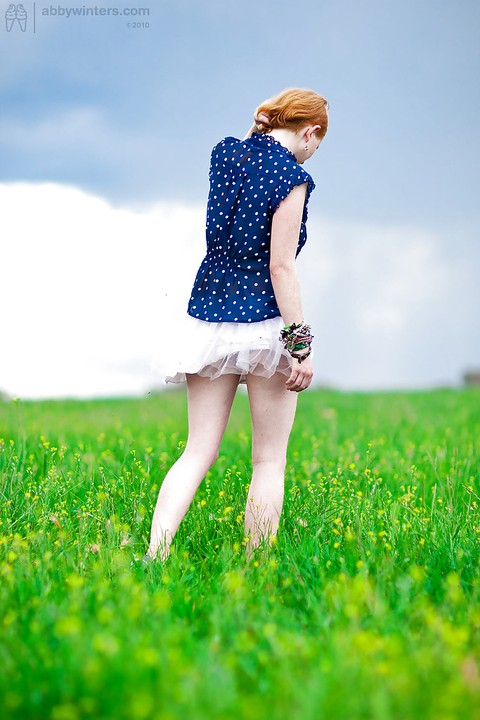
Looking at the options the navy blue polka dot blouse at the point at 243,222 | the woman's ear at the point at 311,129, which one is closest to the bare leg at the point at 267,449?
the navy blue polka dot blouse at the point at 243,222

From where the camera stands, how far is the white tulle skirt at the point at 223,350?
3.99 m

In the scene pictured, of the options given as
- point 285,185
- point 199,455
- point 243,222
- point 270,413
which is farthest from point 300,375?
point 285,185

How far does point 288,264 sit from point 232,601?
1632 millimetres

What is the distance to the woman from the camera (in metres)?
3.94

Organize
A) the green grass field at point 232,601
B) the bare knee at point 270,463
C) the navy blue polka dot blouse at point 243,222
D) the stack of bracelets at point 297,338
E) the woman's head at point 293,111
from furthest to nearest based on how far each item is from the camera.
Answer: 1. the bare knee at point 270,463
2. the woman's head at point 293,111
3. the navy blue polka dot blouse at point 243,222
4. the stack of bracelets at point 297,338
5. the green grass field at point 232,601

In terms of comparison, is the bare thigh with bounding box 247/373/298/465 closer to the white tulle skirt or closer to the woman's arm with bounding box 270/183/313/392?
the white tulle skirt

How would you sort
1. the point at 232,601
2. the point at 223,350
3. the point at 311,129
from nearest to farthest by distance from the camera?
the point at 232,601 < the point at 223,350 < the point at 311,129

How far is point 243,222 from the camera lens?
4047 millimetres

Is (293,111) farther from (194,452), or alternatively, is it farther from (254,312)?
(194,452)

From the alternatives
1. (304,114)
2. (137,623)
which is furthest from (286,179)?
(137,623)

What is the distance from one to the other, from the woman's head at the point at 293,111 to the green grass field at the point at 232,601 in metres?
2.13

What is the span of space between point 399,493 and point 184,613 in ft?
9.76

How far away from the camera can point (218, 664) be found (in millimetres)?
2535

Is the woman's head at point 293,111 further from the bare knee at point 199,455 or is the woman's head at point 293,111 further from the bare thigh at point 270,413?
the bare knee at point 199,455
